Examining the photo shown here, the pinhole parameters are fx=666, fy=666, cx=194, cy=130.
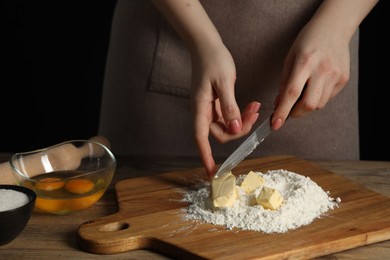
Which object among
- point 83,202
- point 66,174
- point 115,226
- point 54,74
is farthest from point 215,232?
point 54,74

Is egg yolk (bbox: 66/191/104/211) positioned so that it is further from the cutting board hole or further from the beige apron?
the beige apron

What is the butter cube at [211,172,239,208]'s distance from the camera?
1370mm

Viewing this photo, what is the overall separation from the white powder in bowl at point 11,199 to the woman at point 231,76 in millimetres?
429

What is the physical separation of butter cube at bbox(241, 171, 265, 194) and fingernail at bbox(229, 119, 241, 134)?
4.5 inches

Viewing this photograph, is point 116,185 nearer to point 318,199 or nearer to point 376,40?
point 318,199

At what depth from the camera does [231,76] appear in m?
1.53

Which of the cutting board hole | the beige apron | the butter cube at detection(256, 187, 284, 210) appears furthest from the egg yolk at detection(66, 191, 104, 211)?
the beige apron

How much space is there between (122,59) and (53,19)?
919 mm

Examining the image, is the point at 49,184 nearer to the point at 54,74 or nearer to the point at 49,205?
the point at 49,205

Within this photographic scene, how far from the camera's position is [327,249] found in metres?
1.27

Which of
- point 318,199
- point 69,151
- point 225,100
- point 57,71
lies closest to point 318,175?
point 318,199

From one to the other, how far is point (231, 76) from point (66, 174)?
0.44 meters

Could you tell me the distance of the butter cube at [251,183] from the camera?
1446 millimetres

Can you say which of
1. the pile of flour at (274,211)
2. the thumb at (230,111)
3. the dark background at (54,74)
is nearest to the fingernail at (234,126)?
the thumb at (230,111)
